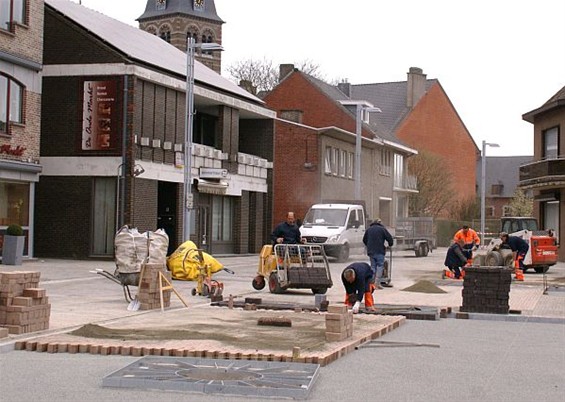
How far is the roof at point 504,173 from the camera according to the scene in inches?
4390

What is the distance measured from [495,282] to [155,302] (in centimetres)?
645

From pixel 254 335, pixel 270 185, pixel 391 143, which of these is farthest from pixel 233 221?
pixel 254 335

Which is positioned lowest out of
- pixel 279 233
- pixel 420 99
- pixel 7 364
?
pixel 7 364

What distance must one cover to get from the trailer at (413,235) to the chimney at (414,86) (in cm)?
3150

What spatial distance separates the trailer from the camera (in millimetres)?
46156

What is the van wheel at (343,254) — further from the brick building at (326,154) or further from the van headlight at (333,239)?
the brick building at (326,154)

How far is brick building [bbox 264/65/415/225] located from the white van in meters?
5.30

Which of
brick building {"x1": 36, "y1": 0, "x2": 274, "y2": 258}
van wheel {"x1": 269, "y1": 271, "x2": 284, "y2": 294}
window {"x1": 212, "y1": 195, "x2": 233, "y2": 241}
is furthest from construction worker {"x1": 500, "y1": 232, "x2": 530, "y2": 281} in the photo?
window {"x1": 212, "y1": 195, "x2": 233, "y2": 241}

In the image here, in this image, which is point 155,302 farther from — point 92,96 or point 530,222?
point 530,222

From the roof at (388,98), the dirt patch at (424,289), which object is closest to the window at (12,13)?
the dirt patch at (424,289)

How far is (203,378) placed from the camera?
373 inches

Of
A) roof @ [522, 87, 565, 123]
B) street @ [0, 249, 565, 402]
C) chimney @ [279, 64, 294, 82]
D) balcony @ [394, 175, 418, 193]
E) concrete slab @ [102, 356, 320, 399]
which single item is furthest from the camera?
balcony @ [394, 175, 418, 193]

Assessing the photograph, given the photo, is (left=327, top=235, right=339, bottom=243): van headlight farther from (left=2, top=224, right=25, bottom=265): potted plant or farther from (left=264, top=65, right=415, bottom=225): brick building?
(left=2, top=224, right=25, bottom=265): potted plant

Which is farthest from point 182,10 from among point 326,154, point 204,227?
point 204,227
